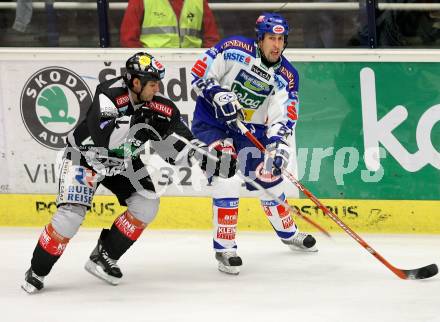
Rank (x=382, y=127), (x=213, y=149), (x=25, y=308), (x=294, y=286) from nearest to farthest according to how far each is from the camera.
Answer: (x=25, y=308) → (x=294, y=286) → (x=213, y=149) → (x=382, y=127)

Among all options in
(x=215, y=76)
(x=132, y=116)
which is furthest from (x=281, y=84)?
(x=132, y=116)

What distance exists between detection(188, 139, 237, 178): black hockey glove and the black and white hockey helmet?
622 millimetres

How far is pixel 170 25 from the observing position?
6.74 metres

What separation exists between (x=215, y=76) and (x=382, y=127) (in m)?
1.43

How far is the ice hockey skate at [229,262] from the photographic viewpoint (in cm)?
542

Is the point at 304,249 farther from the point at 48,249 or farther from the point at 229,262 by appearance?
the point at 48,249

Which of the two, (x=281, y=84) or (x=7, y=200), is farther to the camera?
(x=7, y=200)

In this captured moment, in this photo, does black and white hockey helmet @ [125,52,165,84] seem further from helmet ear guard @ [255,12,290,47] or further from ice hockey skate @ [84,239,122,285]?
ice hockey skate @ [84,239,122,285]

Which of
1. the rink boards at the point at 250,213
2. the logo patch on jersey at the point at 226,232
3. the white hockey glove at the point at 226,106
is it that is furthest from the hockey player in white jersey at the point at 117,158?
the rink boards at the point at 250,213

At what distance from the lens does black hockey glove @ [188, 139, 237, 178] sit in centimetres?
545

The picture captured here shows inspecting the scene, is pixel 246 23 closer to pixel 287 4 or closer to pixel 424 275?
pixel 287 4

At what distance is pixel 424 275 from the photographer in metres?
5.19

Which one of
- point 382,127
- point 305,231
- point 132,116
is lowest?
point 305,231

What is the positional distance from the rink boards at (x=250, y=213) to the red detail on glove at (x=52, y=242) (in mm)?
1784
